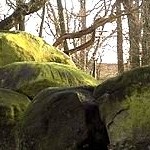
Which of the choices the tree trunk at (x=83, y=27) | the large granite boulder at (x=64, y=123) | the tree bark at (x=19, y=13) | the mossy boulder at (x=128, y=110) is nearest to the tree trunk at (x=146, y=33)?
the tree trunk at (x=83, y=27)

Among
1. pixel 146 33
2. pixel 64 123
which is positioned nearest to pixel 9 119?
pixel 64 123

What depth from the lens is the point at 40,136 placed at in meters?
4.29

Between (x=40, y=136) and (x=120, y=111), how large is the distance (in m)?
1.00

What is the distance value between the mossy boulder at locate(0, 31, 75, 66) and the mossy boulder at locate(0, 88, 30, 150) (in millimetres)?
2487

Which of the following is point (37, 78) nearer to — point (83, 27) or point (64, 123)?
point (64, 123)

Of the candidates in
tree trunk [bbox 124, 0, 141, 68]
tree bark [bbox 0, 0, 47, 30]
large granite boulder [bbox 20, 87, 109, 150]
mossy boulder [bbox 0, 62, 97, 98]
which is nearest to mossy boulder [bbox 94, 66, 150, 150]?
large granite boulder [bbox 20, 87, 109, 150]

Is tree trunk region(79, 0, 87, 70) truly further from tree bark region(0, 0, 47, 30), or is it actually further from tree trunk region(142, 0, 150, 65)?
tree bark region(0, 0, 47, 30)

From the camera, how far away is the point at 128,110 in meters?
3.58

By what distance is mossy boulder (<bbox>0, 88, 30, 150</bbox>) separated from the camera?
5.41m

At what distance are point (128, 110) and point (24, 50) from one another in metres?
4.86

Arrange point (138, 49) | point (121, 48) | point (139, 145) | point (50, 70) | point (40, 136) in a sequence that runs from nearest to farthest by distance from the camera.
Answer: point (139, 145), point (40, 136), point (50, 70), point (138, 49), point (121, 48)

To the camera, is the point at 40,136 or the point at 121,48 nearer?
the point at 40,136

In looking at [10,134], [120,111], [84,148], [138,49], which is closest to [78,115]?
[84,148]

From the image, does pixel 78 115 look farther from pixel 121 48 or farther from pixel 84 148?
pixel 121 48
